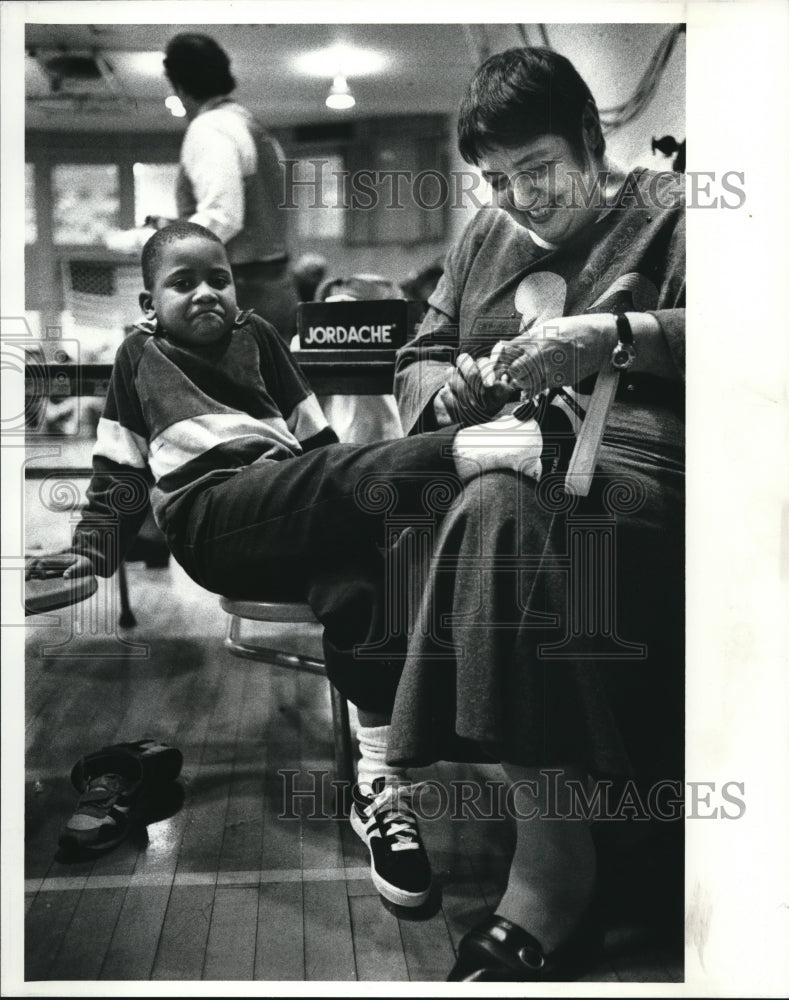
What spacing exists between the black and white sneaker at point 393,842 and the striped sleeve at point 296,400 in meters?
0.73

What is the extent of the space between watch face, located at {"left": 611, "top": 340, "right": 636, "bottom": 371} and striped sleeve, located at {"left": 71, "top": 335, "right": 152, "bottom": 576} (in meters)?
0.97

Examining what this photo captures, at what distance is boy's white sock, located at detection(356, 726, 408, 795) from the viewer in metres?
2.16

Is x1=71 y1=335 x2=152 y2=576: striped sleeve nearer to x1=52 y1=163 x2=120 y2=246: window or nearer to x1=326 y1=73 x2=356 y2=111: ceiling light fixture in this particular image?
x1=52 y1=163 x2=120 y2=246: window

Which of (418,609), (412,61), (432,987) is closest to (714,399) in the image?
(418,609)

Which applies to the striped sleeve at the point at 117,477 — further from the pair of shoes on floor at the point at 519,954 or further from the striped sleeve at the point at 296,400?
the pair of shoes on floor at the point at 519,954

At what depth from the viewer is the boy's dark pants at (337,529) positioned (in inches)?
83.4

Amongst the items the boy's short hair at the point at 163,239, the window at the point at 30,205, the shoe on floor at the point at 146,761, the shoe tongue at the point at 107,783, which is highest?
the window at the point at 30,205

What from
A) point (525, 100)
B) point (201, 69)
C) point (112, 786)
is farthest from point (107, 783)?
point (525, 100)

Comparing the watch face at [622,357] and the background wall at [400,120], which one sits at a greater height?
the background wall at [400,120]

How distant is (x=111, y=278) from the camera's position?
2.14 m

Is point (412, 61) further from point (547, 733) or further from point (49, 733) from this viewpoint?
point (49, 733)

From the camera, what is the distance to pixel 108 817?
2.18 m

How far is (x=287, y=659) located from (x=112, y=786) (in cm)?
45

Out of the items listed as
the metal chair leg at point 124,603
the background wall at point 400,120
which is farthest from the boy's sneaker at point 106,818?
the background wall at point 400,120
